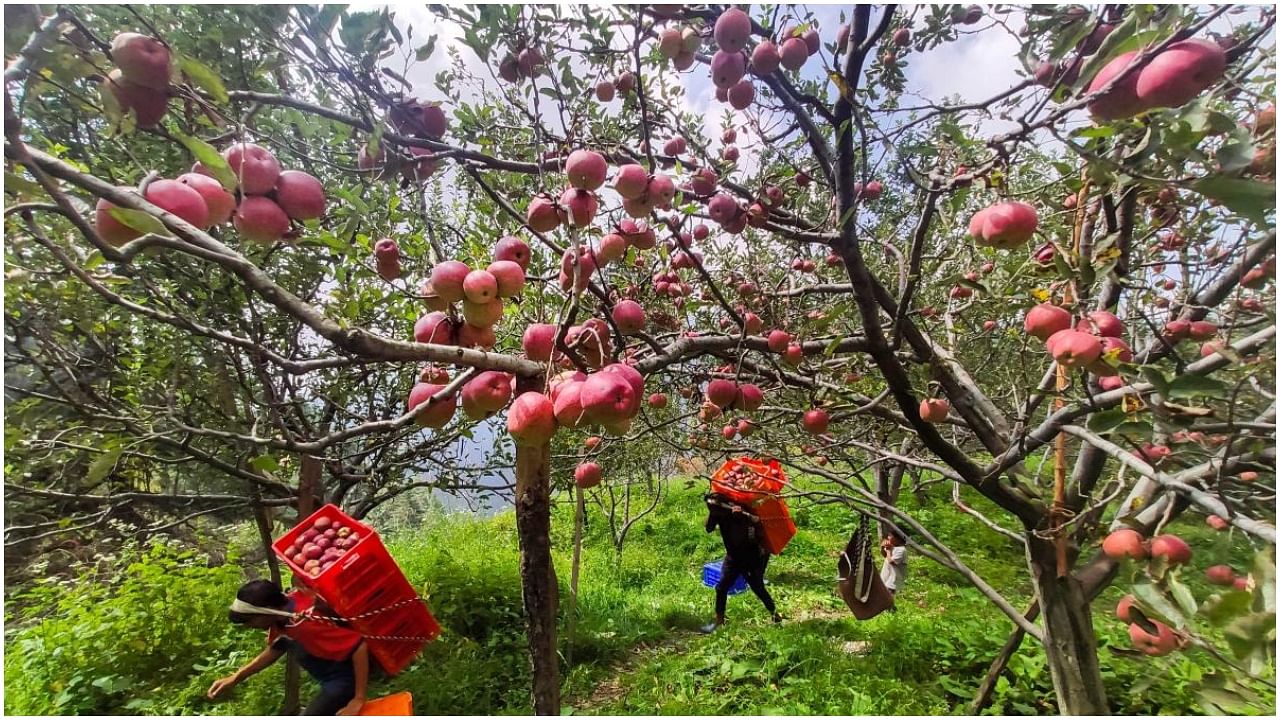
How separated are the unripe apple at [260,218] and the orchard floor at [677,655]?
286cm

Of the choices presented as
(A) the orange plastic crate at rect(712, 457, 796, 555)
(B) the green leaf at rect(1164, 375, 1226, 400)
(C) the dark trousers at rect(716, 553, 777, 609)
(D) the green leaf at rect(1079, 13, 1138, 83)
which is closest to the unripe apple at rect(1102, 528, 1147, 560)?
(B) the green leaf at rect(1164, 375, 1226, 400)

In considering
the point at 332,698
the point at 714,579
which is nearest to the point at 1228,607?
the point at 332,698

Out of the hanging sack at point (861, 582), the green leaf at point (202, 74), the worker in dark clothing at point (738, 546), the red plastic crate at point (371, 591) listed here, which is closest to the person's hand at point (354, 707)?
the red plastic crate at point (371, 591)

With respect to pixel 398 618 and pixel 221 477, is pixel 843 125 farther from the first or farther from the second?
pixel 221 477

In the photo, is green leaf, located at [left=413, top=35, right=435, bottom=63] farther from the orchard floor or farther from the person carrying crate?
the orchard floor

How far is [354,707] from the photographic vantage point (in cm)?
285

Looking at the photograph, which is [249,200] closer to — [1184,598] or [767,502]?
[1184,598]

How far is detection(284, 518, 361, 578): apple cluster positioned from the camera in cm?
291

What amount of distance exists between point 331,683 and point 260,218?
2.96 m

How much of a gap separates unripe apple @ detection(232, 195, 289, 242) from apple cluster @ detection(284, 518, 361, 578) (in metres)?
2.14

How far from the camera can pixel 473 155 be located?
2051 millimetres

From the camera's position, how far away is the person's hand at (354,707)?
2812mm

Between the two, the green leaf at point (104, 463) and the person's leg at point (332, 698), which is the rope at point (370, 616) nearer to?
the person's leg at point (332, 698)

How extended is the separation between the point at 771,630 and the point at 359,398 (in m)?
4.28
